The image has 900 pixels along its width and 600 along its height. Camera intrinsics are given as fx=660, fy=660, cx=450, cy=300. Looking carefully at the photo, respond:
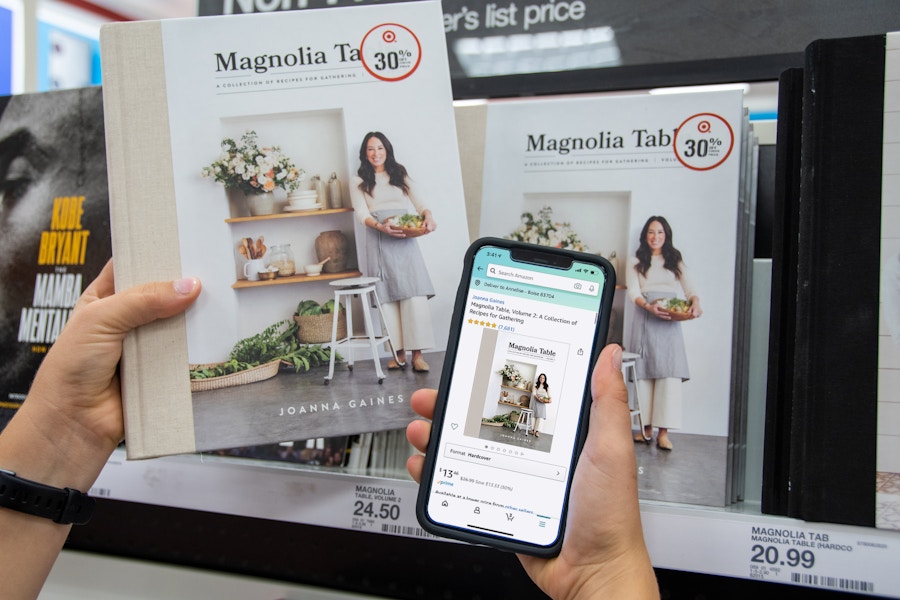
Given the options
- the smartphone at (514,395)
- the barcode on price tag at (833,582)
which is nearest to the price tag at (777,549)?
the barcode on price tag at (833,582)

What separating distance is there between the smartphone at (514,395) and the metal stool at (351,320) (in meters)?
0.08

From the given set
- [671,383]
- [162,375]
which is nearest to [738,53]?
[671,383]

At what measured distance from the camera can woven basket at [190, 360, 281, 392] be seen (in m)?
0.64

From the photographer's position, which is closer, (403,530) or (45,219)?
(403,530)

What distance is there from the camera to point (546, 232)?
710 millimetres

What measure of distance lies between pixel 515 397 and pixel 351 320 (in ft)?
0.58

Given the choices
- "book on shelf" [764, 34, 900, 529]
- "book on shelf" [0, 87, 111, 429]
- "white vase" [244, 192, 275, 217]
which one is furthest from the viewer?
"book on shelf" [0, 87, 111, 429]

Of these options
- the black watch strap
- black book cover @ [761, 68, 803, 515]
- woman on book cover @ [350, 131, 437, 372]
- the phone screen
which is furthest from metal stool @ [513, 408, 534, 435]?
the black watch strap

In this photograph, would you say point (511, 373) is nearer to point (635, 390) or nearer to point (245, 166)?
point (635, 390)

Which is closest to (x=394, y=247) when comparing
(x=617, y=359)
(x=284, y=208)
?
(x=284, y=208)

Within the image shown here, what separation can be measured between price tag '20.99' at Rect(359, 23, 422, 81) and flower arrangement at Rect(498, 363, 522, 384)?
1.00ft

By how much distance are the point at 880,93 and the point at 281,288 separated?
0.56 metres

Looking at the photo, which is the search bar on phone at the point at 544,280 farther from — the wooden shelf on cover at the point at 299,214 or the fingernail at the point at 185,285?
the fingernail at the point at 185,285

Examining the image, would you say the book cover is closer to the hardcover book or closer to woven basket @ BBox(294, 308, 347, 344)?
the hardcover book
